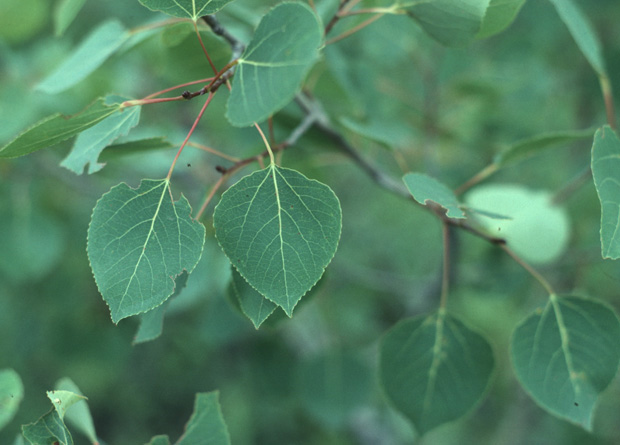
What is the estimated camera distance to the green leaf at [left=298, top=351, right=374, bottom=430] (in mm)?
1182

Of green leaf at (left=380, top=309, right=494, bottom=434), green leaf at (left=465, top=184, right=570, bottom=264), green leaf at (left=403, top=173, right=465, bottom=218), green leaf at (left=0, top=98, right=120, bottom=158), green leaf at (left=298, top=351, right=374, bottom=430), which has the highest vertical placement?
green leaf at (left=0, top=98, right=120, bottom=158)

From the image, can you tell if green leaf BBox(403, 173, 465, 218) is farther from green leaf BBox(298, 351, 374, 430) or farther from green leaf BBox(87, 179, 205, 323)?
green leaf BBox(298, 351, 374, 430)

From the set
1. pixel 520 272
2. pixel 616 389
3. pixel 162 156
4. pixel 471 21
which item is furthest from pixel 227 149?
pixel 616 389

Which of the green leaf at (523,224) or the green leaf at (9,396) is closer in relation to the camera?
the green leaf at (9,396)

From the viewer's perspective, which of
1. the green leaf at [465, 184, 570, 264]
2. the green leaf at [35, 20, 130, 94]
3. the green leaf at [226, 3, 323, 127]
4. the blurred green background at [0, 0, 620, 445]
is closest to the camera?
the green leaf at [226, 3, 323, 127]

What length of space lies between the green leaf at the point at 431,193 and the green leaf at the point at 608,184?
12 centimetres

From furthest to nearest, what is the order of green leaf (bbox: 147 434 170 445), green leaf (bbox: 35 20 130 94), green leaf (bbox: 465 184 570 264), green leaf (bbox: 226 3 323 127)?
green leaf (bbox: 465 184 570 264) < green leaf (bbox: 35 20 130 94) < green leaf (bbox: 147 434 170 445) < green leaf (bbox: 226 3 323 127)

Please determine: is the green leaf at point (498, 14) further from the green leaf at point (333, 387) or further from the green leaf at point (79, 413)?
the green leaf at point (333, 387)

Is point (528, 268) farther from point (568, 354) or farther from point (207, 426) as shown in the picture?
point (207, 426)

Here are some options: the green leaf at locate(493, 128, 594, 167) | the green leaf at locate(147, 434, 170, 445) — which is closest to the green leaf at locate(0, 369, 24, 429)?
the green leaf at locate(147, 434, 170, 445)

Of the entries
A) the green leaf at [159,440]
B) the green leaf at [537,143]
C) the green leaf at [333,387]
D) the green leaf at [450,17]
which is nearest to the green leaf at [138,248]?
the green leaf at [159,440]

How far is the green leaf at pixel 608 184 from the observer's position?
1.60 ft

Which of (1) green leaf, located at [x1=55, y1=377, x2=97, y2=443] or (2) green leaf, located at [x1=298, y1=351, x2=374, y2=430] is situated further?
(2) green leaf, located at [x1=298, y1=351, x2=374, y2=430]

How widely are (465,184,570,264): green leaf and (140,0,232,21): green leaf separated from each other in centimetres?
51
